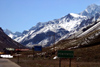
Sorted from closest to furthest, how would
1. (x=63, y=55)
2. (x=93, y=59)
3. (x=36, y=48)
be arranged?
(x=63, y=55) < (x=93, y=59) < (x=36, y=48)

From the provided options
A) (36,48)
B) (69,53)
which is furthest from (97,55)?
(69,53)

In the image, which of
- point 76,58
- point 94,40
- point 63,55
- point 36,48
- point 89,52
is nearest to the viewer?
point 63,55

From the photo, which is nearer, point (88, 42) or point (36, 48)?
→ point (36, 48)

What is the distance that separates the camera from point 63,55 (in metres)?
52.0

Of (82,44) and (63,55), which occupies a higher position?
(82,44)

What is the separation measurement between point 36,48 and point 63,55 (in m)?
96.3

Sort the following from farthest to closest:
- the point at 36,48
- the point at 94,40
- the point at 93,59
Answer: the point at 94,40
the point at 36,48
the point at 93,59

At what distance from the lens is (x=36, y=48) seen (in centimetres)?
14738

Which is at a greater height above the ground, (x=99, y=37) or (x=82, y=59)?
(x=99, y=37)

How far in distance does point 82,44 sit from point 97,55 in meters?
54.1

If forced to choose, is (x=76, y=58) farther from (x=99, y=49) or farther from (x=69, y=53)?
(x=69, y=53)

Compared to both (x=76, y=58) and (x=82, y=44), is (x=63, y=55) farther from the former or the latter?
(x=82, y=44)

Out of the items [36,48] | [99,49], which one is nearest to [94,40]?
[99,49]

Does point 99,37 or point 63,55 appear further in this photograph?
point 99,37
